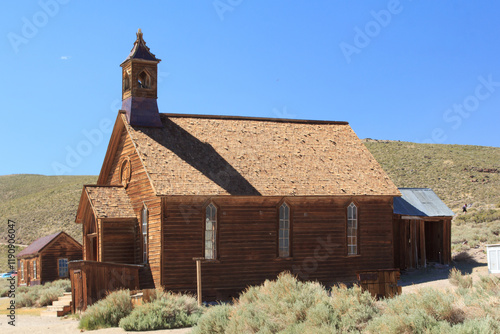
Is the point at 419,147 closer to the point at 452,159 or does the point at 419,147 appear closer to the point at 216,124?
the point at 452,159

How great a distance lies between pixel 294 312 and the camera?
11914mm

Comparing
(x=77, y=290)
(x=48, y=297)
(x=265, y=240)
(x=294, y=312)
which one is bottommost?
(x=48, y=297)

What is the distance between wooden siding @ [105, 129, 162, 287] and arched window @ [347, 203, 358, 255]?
6.94 m

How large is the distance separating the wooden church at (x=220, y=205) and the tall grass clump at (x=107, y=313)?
290 cm

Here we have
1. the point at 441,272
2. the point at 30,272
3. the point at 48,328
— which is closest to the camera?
the point at 48,328

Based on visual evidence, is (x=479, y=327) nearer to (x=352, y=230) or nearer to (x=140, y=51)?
(x=352, y=230)

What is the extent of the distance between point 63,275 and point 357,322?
27717 mm

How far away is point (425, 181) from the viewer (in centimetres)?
5909

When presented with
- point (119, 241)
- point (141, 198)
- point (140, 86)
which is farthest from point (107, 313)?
point (140, 86)

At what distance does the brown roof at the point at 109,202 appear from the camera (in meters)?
22.0

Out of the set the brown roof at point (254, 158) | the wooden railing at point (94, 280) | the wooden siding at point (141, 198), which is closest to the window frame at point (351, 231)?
the brown roof at point (254, 158)

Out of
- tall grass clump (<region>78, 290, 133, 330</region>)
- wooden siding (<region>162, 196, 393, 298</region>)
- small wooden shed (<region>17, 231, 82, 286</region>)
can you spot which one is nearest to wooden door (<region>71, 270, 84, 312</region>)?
wooden siding (<region>162, 196, 393, 298</region>)

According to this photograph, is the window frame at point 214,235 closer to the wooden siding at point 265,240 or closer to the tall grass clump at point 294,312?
the wooden siding at point 265,240

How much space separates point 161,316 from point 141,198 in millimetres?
7261
